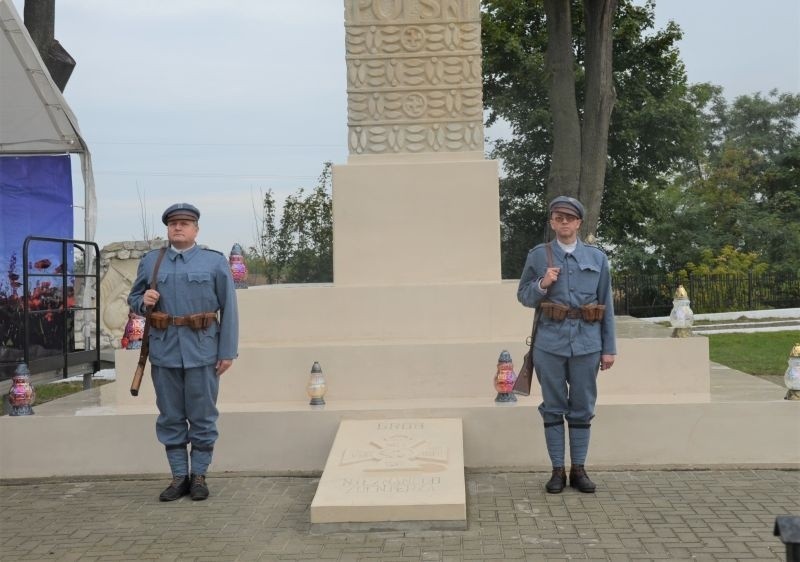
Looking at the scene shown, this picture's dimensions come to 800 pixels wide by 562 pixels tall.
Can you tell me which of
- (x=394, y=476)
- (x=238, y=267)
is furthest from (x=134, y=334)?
(x=394, y=476)

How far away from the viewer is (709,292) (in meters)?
22.2

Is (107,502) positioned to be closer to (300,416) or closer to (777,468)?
(300,416)

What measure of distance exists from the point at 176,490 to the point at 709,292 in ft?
63.9

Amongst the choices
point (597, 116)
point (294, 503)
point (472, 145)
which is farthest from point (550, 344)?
point (597, 116)

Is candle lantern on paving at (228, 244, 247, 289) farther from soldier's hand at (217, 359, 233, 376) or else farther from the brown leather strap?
soldier's hand at (217, 359, 233, 376)

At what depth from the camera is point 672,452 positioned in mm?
Result: 5602

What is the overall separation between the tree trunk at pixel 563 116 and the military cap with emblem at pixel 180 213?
11.2m

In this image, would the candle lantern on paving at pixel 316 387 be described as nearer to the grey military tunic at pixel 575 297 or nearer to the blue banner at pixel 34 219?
the grey military tunic at pixel 575 297

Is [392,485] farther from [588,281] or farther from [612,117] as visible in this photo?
[612,117]

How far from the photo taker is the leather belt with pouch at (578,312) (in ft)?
16.5

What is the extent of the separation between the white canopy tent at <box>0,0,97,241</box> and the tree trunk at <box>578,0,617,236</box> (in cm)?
842

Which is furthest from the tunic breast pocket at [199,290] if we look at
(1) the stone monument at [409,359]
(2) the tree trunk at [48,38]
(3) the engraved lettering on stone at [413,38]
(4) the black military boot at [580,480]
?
(2) the tree trunk at [48,38]

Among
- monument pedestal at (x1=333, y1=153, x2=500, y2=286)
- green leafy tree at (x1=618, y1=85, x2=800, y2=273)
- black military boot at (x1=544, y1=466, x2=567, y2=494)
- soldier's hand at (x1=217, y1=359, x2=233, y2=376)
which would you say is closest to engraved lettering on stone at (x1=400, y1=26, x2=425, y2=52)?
monument pedestal at (x1=333, y1=153, x2=500, y2=286)

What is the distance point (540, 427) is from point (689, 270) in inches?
777
